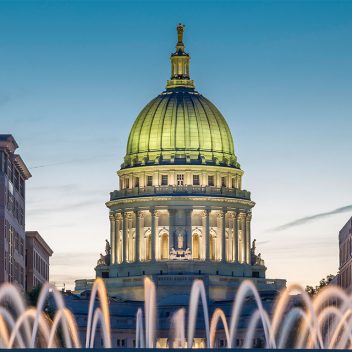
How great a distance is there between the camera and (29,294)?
160 m

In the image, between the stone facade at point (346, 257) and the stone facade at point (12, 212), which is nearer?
the stone facade at point (12, 212)

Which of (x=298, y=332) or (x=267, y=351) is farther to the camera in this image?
(x=298, y=332)

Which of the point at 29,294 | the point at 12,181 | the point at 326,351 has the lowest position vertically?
the point at 326,351

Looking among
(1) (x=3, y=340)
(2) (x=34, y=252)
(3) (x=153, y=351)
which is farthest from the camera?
(2) (x=34, y=252)

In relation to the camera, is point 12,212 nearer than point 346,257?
Yes

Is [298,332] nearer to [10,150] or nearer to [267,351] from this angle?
[10,150]

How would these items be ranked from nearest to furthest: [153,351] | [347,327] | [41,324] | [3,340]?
[153,351] < [3,340] < [347,327] < [41,324]

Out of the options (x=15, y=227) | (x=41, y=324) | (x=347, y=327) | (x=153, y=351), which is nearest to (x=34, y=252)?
(x=15, y=227)

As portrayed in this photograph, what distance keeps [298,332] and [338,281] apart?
2003 centimetres

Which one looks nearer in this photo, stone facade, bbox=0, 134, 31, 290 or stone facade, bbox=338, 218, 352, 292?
stone facade, bbox=0, 134, 31, 290

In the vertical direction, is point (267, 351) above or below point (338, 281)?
below

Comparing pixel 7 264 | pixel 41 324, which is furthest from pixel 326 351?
pixel 7 264

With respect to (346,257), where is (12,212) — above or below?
above

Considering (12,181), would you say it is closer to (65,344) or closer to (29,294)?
(29,294)
